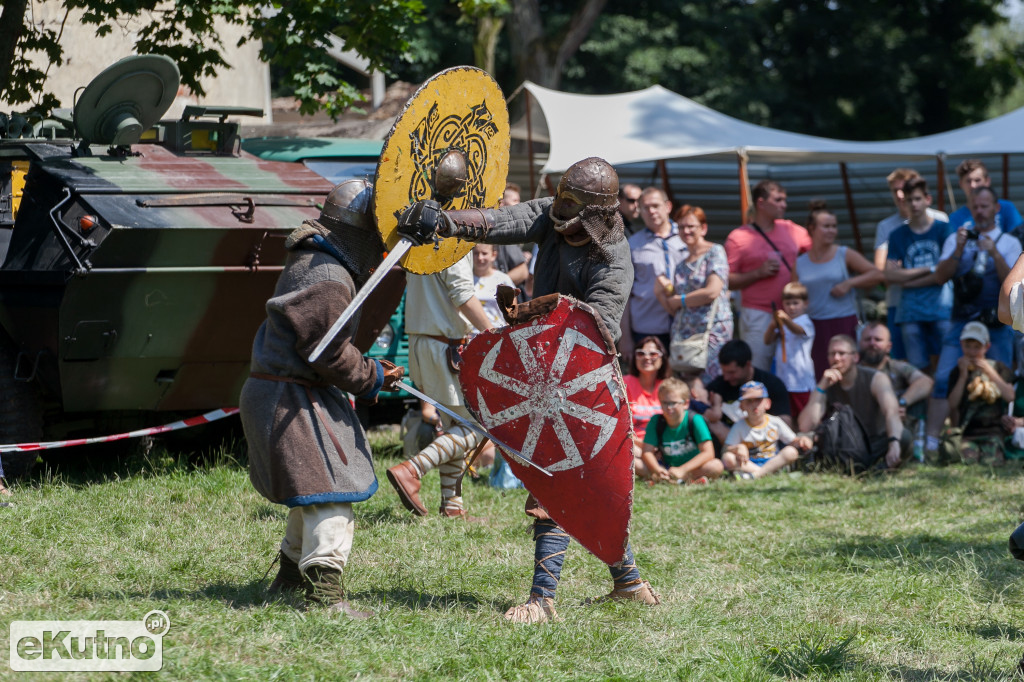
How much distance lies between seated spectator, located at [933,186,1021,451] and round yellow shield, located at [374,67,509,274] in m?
4.77

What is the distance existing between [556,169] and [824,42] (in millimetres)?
16178

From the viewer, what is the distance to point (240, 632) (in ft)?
13.7

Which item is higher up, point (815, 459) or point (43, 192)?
point (43, 192)

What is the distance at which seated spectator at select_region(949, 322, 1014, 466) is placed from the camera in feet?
27.5

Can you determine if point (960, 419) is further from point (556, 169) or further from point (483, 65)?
point (483, 65)

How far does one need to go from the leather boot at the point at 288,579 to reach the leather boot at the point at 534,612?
79 cm

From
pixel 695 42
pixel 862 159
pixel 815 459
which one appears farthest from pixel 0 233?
pixel 695 42

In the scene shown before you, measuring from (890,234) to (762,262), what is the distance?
1.06m

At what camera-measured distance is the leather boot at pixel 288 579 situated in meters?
4.70

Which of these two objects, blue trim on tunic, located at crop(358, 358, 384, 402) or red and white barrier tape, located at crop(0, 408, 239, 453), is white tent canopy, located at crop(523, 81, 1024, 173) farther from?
blue trim on tunic, located at crop(358, 358, 384, 402)

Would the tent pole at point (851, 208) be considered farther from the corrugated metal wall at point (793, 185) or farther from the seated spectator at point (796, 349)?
the seated spectator at point (796, 349)

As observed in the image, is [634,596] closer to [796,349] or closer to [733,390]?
[733,390]

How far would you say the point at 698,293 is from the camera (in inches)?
330

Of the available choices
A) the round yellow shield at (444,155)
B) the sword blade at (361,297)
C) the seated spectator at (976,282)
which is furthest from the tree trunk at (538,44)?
the sword blade at (361,297)
